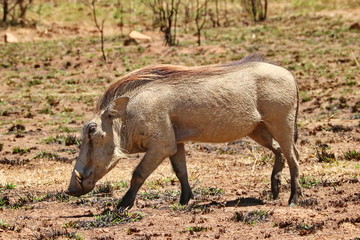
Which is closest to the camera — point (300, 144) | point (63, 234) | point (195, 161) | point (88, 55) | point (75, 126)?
point (63, 234)

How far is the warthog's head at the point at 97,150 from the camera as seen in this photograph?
6.08 meters

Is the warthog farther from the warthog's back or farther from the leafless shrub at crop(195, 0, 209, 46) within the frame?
the leafless shrub at crop(195, 0, 209, 46)

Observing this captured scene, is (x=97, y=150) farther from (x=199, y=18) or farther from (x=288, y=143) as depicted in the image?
(x=199, y=18)

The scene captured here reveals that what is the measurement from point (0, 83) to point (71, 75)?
6.91ft

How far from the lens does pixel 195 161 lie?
31.9 feet

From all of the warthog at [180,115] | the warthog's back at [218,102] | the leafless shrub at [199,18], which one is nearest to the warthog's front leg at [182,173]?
the warthog at [180,115]

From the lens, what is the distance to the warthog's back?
6.28 m

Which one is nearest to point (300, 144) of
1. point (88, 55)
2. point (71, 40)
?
point (88, 55)

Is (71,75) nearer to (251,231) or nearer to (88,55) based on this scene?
(88,55)

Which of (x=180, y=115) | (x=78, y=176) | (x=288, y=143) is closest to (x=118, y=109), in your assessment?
(x=180, y=115)

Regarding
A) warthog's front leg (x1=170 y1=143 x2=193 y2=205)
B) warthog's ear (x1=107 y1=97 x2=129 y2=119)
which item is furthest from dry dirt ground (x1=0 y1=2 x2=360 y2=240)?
warthog's ear (x1=107 y1=97 x2=129 y2=119)

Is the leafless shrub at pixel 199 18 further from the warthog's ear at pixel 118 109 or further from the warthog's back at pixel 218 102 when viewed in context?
the warthog's ear at pixel 118 109

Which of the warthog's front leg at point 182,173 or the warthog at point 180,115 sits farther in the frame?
the warthog's front leg at point 182,173

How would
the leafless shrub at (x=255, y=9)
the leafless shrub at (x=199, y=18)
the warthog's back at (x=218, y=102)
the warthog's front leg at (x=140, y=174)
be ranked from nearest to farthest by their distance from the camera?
the warthog's front leg at (x=140, y=174), the warthog's back at (x=218, y=102), the leafless shrub at (x=199, y=18), the leafless shrub at (x=255, y=9)
